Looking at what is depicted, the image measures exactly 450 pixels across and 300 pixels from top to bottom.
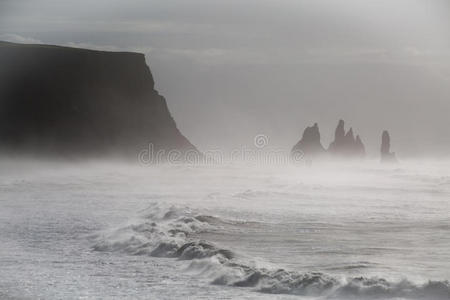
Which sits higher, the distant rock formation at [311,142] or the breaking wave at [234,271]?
the distant rock formation at [311,142]

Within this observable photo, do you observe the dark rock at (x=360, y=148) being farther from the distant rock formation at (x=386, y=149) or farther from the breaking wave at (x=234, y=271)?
the breaking wave at (x=234, y=271)

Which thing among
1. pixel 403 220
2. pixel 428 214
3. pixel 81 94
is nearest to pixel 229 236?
pixel 403 220

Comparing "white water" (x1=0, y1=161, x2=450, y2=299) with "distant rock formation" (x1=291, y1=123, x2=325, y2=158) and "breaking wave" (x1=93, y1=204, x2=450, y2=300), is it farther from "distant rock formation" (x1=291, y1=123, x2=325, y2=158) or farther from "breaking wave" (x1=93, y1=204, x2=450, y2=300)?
"distant rock formation" (x1=291, y1=123, x2=325, y2=158)

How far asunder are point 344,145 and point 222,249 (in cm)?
6699

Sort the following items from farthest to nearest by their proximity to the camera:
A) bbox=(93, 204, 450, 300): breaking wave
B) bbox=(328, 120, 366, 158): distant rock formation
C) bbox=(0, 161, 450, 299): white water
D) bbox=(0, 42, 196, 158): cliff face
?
bbox=(328, 120, 366, 158): distant rock formation
bbox=(0, 42, 196, 158): cliff face
bbox=(0, 161, 450, 299): white water
bbox=(93, 204, 450, 300): breaking wave

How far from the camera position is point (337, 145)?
8044cm

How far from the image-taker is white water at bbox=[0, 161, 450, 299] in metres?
11.5

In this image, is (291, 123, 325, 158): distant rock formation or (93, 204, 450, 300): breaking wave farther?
(291, 123, 325, 158): distant rock formation

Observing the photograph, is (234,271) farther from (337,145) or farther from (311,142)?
(337,145)

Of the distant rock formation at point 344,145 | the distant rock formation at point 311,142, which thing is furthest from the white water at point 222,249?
the distant rock formation at point 344,145

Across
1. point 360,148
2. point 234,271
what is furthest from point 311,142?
point 234,271

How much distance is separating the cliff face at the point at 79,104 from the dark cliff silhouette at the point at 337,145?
33.7ft

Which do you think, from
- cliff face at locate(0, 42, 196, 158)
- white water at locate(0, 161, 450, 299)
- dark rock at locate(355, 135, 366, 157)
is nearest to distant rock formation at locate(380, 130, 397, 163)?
dark rock at locate(355, 135, 366, 157)

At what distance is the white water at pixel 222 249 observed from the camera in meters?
11.5
